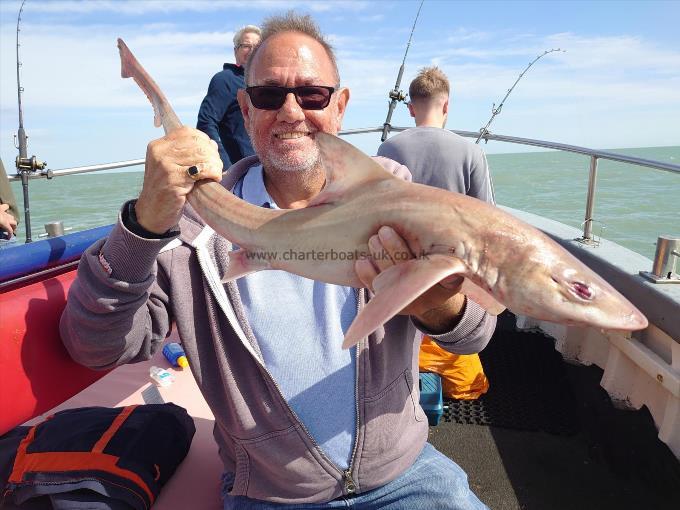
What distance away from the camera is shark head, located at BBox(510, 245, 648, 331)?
59.2 inches

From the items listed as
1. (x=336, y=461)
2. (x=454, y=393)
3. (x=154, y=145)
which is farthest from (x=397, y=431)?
(x=454, y=393)

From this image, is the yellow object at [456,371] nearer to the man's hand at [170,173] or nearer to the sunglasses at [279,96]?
the sunglasses at [279,96]

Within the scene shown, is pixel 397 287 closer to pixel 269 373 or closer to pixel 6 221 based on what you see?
pixel 269 373

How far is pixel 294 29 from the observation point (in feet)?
8.78

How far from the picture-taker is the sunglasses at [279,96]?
2.48 meters

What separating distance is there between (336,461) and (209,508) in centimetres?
82

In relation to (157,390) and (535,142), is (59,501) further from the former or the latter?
(535,142)

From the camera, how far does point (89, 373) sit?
→ 259cm

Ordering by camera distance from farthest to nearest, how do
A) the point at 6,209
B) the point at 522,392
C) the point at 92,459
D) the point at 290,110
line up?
the point at 6,209 < the point at 522,392 < the point at 290,110 < the point at 92,459

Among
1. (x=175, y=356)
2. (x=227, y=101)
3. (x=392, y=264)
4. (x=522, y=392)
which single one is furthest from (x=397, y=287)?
(x=227, y=101)

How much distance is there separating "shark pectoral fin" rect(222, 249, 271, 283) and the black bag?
1100mm

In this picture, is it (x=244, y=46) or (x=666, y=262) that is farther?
(x=244, y=46)

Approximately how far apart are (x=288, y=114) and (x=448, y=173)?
2.46 metres

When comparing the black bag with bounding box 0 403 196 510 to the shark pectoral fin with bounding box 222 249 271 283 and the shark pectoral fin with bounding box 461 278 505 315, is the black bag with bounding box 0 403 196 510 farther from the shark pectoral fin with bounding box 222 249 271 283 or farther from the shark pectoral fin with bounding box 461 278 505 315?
the shark pectoral fin with bounding box 461 278 505 315
